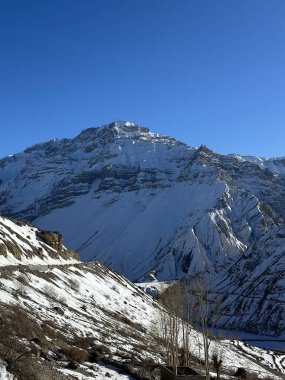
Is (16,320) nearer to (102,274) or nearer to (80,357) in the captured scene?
(80,357)

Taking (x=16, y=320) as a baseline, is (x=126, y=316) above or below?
above

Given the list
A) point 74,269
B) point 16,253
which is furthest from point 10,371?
point 74,269

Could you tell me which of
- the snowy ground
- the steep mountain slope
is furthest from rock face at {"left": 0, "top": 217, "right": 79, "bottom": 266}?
the snowy ground

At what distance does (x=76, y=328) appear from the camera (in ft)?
174

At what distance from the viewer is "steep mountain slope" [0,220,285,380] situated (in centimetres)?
3241

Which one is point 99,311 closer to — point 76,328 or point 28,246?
point 76,328

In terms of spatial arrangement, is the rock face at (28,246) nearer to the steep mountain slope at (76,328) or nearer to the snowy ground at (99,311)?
the steep mountain slope at (76,328)

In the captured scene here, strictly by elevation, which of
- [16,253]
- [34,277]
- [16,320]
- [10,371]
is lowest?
[10,371]

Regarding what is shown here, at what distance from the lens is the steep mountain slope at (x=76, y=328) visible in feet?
106

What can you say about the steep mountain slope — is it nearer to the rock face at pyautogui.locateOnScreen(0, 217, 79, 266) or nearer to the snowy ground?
the snowy ground

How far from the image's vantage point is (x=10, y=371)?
85.9 ft

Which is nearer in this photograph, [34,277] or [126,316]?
[34,277]

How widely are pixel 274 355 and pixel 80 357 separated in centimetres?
8465

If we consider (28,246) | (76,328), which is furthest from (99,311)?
(28,246)
